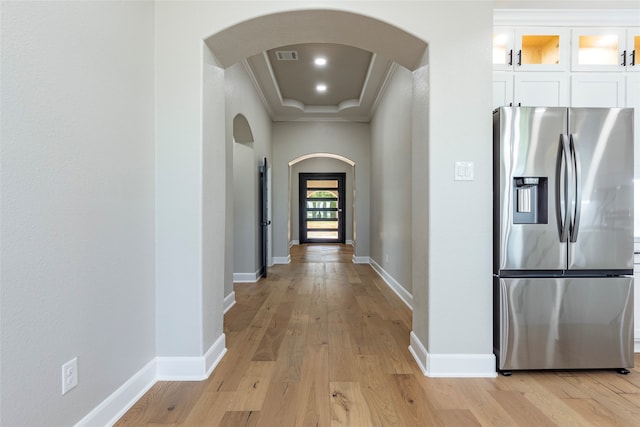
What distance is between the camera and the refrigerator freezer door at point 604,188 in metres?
2.21

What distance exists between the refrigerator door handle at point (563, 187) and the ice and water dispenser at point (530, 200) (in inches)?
2.8

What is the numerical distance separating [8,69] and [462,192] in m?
2.27

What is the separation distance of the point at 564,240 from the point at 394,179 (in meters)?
2.45

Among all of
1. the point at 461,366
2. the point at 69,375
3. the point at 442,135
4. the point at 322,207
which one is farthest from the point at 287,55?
the point at 322,207

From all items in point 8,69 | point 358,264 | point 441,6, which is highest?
point 441,6

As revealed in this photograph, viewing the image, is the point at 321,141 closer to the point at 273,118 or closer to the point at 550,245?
the point at 273,118

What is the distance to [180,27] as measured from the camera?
2.17m

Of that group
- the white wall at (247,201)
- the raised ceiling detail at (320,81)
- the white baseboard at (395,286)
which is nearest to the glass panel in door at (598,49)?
the raised ceiling detail at (320,81)

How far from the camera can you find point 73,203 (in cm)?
144

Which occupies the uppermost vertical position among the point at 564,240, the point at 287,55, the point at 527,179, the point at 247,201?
the point at 287,55

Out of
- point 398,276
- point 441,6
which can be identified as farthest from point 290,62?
point 398,276

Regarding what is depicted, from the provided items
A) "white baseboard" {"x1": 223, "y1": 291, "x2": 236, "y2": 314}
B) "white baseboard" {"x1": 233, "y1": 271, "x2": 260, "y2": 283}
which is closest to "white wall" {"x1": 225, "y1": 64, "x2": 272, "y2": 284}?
"white baseboard" {"x1": 233, "y1": 271, "x2": 260, "y2": 283}

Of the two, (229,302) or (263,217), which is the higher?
(263,217)

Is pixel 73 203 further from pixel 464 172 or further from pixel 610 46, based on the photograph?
pixel 610 46
